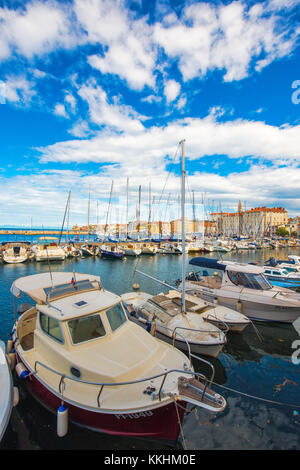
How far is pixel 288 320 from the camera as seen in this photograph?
522 inches

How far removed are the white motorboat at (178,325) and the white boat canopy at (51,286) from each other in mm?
3429

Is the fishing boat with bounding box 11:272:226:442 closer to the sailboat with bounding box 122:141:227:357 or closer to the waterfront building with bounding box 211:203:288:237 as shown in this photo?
the sailboat with bounding box 122:141:227:357

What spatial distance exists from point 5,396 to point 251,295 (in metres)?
13.2

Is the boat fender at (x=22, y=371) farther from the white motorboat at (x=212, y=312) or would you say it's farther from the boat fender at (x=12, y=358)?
the white motorboat at (x=212, y=312)

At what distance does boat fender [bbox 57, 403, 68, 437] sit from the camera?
200 inches

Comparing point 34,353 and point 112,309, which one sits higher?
point 112,309

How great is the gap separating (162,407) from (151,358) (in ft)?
4.48

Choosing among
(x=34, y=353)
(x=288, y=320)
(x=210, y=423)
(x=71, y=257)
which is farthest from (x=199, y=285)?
(x=71, y=257)

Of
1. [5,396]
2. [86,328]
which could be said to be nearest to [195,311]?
[86,328]

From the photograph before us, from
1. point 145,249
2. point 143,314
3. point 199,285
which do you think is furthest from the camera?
point 145,249

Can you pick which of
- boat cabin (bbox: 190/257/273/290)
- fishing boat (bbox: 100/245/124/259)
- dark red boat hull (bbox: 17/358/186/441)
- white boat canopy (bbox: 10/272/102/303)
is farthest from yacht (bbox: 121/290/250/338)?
fishing boat (bbox: 100/245/124/259)

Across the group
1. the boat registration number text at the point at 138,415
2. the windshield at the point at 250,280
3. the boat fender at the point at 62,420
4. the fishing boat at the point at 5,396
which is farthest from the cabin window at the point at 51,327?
the windshield at the point at 250,280
